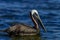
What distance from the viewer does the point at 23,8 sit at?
57.0ft

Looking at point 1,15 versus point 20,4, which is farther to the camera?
point 20,4

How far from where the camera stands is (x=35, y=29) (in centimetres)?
1361

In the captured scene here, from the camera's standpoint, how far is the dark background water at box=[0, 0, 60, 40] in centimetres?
1361

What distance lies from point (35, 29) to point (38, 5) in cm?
465

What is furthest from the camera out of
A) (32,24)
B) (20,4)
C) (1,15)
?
(20,4)

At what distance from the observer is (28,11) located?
55.2 ft

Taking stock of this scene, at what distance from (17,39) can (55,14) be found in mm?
3678

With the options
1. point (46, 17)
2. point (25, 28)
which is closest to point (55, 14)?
point (46, 17)

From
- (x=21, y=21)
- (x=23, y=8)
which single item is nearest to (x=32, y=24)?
(x=21, y=21)

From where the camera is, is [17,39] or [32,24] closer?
[17,39]

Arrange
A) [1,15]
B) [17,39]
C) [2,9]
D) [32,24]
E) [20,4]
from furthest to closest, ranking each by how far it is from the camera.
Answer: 1. [20,4]
2. [2,9]
3. [1,15]
4. [32,24]
5. [17,39]

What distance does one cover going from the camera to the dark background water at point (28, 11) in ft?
44.7

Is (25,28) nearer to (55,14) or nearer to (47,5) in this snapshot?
(55,14)

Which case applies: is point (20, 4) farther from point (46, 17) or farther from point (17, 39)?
point (17, 39)
